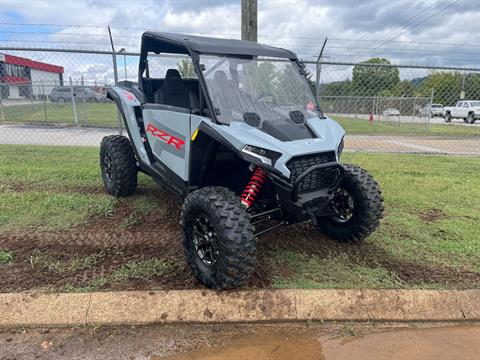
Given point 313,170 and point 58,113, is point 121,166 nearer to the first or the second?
point 313,170

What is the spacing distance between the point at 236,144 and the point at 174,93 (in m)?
1.55

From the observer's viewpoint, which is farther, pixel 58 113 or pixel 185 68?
pixel 58 113

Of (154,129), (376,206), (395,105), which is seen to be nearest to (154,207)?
(154,129)

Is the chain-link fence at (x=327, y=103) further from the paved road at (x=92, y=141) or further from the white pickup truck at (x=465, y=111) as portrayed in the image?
the white pickup truck at (x=465, y=111)

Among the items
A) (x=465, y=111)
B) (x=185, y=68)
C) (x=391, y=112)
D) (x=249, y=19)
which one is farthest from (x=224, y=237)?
(x=465, y=111)

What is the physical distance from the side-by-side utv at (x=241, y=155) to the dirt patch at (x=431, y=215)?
1.38 metres

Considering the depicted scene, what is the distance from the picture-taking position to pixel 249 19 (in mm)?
6957

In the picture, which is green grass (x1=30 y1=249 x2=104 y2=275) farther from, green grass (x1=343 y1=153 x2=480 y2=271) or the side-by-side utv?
green grass (x1=343 y1=153 x2=480 y2=271)

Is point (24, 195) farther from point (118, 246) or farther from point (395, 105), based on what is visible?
point (395, 105)

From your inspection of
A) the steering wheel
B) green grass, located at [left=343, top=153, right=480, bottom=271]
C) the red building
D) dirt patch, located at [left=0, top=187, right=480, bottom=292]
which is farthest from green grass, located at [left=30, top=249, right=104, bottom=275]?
the red building

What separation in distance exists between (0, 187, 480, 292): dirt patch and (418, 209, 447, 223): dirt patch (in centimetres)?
124

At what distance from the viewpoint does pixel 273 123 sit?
357 centimetres

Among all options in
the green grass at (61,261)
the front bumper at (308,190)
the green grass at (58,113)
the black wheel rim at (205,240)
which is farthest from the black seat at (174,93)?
the green grass at (58,113)

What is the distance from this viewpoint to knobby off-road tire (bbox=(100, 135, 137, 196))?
5.31m
